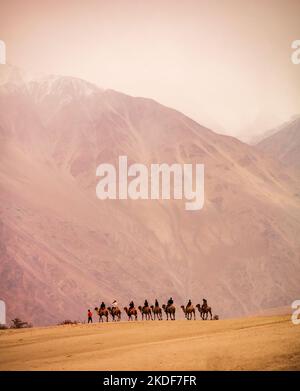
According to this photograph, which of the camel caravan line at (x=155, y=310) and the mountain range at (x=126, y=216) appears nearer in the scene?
the camel caravan line at (x=155, y=310)

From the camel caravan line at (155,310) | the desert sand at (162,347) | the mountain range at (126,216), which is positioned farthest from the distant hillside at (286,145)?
the desert sand at (162,347)

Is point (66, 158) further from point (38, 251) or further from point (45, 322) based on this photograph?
point (45, 322)

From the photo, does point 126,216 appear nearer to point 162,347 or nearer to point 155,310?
→ point 155,310

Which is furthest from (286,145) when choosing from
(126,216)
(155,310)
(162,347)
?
(162,347)

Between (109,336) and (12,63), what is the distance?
133m

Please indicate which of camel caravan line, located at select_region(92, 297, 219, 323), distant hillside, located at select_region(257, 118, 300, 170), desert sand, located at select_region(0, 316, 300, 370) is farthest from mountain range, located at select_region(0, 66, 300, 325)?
desert sand, located at select_region(0, 316, 300, 370)

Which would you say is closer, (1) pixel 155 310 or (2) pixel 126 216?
(1) pixel 155 310

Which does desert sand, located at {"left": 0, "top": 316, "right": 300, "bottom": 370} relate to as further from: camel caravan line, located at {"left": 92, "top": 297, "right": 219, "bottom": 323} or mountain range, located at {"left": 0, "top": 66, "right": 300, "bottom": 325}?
mountain range, located at {"left": 0, "top": 66, "right": 300, "bottom": 325}

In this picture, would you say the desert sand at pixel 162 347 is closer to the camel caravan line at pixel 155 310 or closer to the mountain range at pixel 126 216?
the camel caravan line at pixel 155 310

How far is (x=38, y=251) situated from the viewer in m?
89.8

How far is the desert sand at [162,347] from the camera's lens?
61.6 ft

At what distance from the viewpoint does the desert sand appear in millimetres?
18781

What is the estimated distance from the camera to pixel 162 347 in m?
22.4

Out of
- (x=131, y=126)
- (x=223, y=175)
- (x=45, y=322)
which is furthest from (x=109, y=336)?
(x=131, y=126)
